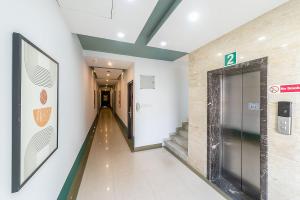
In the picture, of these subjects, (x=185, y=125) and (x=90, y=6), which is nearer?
(x=90, y=6)

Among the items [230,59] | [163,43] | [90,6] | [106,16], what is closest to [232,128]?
[230,59]

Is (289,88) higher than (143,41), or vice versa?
(143,41)

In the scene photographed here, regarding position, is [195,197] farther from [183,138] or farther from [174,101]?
[174,101]

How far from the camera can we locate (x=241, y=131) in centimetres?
241

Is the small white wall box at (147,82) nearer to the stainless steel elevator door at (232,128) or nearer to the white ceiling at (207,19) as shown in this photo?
the white ceiling at (207,19)

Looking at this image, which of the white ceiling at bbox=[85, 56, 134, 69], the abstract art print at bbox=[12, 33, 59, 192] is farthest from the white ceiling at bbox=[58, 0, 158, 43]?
the white ceiling at bbox=[85, 56, 134, 69]

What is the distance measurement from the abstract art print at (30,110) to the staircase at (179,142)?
3.11 m

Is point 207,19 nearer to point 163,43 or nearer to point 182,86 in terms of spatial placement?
point 163,43

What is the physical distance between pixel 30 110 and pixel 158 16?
6.99 ft

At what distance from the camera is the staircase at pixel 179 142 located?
3.75m

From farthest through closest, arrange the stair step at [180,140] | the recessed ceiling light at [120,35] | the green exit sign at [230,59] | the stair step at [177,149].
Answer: the stair step at [180,140], the stair step at [177,149], the recessed ceiling light at [120,35], the green exit sign at [230,59]

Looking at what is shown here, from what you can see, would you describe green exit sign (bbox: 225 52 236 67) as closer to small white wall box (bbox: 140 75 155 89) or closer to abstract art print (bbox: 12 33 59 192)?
small white wall box (bbox: 140 75 155 89)

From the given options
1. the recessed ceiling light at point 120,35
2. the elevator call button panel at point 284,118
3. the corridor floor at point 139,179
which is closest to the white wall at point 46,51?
the corridor floor at point 139,179

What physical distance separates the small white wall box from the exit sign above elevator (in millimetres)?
2433
